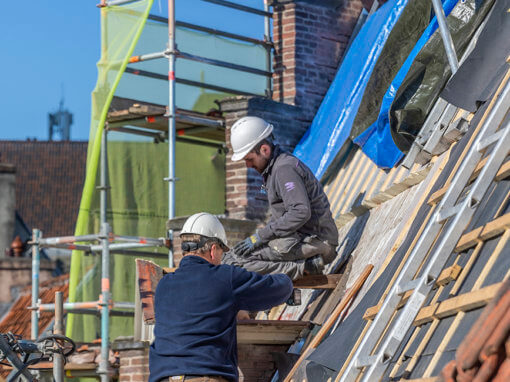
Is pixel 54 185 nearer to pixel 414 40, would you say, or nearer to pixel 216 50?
pixel 216 50

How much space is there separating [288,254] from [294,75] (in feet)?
18.1

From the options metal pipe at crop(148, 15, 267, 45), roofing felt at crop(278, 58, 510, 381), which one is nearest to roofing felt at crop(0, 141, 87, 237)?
metal pipe at crop(148, 15, 267, 45)

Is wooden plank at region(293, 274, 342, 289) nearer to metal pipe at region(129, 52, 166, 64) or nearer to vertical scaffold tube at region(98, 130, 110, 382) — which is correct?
vertical scaffold tube at region(98, 130, 110, 382)

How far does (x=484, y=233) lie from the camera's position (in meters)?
5.01

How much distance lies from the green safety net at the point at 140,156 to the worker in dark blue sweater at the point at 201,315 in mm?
6123

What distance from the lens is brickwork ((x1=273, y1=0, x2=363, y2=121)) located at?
Answer: 42.3 feet

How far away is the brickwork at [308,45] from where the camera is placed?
12906 millimetres

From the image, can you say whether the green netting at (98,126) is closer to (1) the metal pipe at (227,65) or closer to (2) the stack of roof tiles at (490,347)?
(1) the metal pipe at (227,65)

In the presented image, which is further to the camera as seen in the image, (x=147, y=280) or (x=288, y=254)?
(x=147, y=280)

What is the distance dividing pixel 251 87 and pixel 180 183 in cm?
163

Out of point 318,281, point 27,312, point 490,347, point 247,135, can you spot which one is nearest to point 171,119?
point 247,135

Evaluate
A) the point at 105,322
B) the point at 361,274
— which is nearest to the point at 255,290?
the point at 361,274

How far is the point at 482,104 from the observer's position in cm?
676

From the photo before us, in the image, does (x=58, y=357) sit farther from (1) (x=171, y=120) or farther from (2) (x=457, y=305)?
(2) (x=457, y=305)
